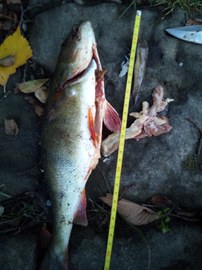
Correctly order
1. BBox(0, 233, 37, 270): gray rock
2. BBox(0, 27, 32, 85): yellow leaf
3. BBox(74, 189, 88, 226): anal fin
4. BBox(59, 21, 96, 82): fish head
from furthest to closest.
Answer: BBox(0, 27, 32, 85): yellow leaf, BBox(0, 233, 37, 270): gray rock, BBox(74, 189, 88, 226): anal fin, BBox(59, 21, 96, 82): fish head

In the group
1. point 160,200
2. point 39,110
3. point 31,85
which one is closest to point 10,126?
point 39,110

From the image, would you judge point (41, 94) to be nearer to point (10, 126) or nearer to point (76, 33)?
point (10, 126)

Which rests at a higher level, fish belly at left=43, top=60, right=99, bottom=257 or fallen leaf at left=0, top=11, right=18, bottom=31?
fallen leaf at left=0, top=11, right=18, bottom=31

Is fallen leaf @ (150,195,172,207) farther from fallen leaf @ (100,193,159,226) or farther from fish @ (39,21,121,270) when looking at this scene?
fish @ (39,21,121,270)

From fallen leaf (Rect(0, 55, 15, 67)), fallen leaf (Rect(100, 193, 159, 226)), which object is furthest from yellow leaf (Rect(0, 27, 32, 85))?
fallen leaf (Rect(100, 193, 159, 226))

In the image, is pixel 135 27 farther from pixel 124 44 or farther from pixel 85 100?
pixel 85 100

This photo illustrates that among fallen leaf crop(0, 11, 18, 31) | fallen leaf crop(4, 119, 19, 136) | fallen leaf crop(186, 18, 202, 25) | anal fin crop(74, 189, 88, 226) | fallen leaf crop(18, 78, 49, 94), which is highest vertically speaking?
fallen leaf crop(0, 11, 18, 31)

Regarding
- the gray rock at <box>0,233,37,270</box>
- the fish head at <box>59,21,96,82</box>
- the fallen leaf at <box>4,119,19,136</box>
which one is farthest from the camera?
the fallen leaf at <box>4,119,19,136</box>
